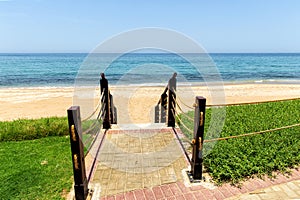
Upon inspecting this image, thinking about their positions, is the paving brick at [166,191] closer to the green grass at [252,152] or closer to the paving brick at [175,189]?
the paving brick at [175,189]

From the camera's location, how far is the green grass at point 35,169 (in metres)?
3.26

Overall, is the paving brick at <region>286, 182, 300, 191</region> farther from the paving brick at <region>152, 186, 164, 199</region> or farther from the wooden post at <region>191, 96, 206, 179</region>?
the paving brick at <region>152, 186, 164, 199</region>

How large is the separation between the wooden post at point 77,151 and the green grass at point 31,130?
3330 mm

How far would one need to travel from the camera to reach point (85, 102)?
14922 mm

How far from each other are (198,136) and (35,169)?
3.06 metres

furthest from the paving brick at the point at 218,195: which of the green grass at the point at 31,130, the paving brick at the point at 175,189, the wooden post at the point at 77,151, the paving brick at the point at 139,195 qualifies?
the green grass at the point at 31,130

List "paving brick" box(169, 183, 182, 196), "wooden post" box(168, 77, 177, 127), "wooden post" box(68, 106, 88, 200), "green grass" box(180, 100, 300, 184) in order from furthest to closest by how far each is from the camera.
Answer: "wooden post" box(168, 77, 177, 127), "green grass" box(180, 100, 300, 184), "paving brick" box(169, 183, 182, 196), "wooden post" box(68, 106, 88, 200)

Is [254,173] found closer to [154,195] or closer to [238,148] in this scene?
[238,148]

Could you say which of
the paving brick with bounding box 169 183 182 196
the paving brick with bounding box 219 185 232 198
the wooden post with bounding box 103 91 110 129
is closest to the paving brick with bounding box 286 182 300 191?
the paving brick with bounding box 219 185 232 198

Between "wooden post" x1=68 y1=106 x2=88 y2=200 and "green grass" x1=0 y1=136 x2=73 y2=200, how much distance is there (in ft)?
1.43

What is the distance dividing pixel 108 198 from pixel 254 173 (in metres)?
2.45

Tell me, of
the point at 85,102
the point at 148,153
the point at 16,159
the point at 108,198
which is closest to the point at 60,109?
the point at 85,102

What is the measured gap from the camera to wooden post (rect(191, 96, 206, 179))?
3.18 m

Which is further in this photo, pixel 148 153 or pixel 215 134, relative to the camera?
pixel 215 134
